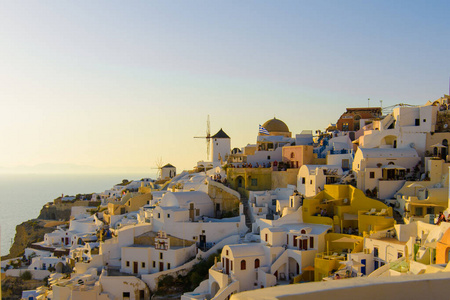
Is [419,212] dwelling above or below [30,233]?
above

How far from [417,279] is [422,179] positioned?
25740 millimetres

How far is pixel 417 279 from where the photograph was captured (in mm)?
4062

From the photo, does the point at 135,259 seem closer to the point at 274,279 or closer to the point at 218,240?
the point at 218,240

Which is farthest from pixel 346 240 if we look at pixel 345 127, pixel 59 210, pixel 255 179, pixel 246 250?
pixel 59 210

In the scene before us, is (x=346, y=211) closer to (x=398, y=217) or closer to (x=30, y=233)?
(x=398, y=217)

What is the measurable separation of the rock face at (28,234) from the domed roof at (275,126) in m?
25.6

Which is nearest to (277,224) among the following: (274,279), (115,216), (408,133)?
(274,279)

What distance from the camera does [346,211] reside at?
27.2m

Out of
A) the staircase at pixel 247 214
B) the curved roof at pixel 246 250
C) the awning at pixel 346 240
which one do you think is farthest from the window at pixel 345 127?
the curved roof at pixel 246 250

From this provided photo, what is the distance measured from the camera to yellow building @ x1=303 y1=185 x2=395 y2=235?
24797 mm

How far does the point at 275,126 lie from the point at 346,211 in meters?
21.5

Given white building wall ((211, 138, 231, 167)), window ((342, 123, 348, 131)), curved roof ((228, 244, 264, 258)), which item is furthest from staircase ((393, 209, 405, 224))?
white building wall ((211, 138, 231, 167))

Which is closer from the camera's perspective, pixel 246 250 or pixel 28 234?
pixel 246 250

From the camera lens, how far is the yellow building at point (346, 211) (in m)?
24.8
